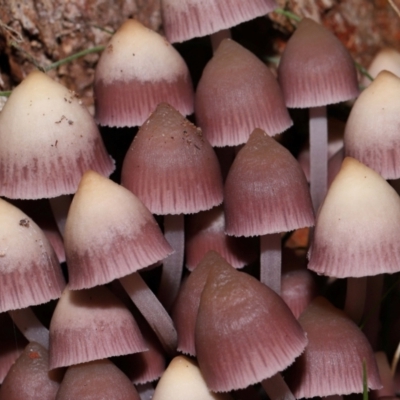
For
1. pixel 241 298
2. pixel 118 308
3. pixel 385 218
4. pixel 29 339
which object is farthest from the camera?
pixel 29 339

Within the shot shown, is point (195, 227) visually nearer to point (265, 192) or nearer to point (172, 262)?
point (172, 262)

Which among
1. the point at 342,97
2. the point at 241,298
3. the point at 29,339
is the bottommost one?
the point at 29,339

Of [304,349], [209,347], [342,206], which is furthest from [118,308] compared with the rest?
[342,206]

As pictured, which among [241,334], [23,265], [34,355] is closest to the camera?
[241,334]

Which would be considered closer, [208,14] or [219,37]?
[208,14]

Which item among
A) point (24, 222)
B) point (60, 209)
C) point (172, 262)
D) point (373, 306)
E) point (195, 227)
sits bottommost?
point (373, 306)

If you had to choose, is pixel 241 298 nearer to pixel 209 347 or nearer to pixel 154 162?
pixel 209 347

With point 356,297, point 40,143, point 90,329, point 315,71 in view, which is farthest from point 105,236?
point 315,71

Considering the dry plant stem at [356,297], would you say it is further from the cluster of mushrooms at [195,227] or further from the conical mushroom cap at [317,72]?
the conical mushroom cap at [317,72]
